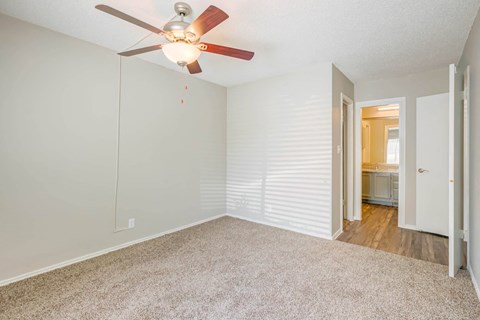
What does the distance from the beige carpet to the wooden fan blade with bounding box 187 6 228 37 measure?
2143 millimetres

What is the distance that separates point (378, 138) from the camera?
5809mm

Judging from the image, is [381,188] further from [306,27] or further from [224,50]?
[224,50]

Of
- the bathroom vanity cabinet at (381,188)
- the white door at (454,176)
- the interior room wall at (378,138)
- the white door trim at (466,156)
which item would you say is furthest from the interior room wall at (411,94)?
the interior room wall at (378,138)

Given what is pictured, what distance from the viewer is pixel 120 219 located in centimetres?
291

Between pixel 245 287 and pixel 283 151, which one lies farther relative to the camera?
pixel 283 151

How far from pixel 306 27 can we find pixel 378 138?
465 centimetres

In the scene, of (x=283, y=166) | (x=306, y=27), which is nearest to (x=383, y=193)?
(x=283, y=166)

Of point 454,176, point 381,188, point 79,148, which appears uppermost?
point 79,148

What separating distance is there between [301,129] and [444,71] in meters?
2.25

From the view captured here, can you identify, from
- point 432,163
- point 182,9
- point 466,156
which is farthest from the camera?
point 432,163

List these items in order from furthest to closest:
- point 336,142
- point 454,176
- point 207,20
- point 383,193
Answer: point 383,193 → point 336,142 → point 454,176 → point 207,20

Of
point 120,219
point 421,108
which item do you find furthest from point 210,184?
point 421,108

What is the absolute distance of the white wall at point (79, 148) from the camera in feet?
7.04

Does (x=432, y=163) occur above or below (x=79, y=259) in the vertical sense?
above
